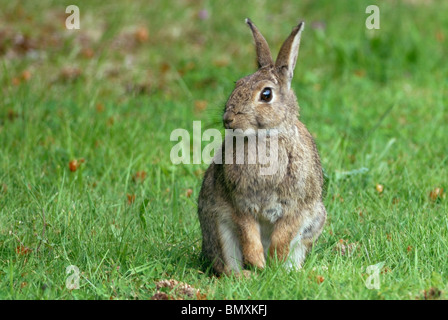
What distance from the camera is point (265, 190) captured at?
423cm

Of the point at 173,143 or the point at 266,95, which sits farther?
the point at 173,143

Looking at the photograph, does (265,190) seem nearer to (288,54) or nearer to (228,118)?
(228,118)

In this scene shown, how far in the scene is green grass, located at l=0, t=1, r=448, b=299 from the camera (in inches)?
166

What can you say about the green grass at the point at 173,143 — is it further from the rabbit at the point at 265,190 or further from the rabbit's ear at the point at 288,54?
the rabbit's ear at the point at 288,54

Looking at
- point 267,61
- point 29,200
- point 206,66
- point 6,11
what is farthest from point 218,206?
point 6,11

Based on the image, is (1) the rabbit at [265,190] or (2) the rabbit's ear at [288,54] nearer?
(1) the rabbit at [265,190]

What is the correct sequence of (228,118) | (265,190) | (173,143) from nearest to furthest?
1. (228,118)
2. (265,190)
3. (173,143)

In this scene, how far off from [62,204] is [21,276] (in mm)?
1073

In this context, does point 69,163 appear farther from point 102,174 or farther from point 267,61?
point 267,61

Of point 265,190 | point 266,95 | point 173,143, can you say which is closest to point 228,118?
point 266,95

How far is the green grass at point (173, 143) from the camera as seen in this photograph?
4.21 metres

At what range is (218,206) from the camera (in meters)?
4.41

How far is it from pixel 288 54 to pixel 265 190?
769mm

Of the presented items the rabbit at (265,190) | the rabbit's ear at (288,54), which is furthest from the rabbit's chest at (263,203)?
the rabbit's ear at (288,54)
